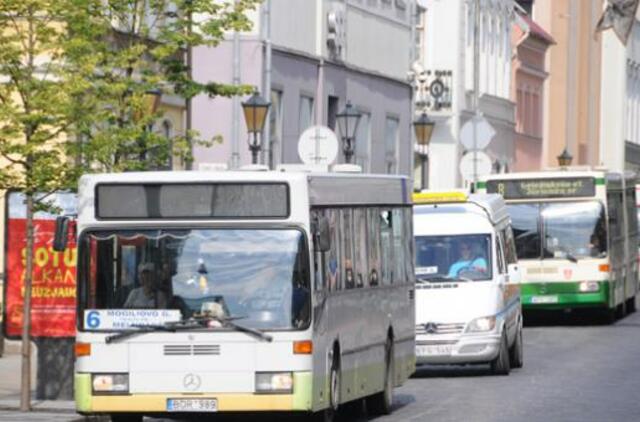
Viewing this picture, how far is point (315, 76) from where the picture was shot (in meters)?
49.2

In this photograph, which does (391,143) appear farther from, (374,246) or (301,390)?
(301,390)

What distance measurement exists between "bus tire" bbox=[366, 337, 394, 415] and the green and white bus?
61.2 feet

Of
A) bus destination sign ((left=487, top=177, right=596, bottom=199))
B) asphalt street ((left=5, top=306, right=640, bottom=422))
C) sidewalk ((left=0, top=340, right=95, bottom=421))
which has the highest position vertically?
bus destination sign ((left=487, top=177, right=596, bottom=199))

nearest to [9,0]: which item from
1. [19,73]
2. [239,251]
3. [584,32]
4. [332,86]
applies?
[19,73]

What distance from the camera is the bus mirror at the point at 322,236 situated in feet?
64.0

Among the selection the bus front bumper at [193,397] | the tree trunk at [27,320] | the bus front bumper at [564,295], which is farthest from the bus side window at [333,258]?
the bus front bumper at [564,295]

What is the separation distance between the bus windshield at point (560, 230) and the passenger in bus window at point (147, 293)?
2284 cm

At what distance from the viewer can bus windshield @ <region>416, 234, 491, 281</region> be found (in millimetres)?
29422

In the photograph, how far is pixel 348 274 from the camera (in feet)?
70.2

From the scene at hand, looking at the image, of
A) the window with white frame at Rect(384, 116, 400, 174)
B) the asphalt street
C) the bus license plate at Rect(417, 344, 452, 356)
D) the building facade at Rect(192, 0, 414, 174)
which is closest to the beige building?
the building facade at Rect(192, 0, 414, 174)

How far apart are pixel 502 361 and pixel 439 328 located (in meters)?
1.09

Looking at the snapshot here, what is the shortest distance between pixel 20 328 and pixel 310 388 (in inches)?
175

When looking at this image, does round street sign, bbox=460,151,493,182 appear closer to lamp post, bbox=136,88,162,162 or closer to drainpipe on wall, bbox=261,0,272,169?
drainpipe on wall, bbox=261,0,272,169

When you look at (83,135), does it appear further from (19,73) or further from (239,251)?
(239,251)
